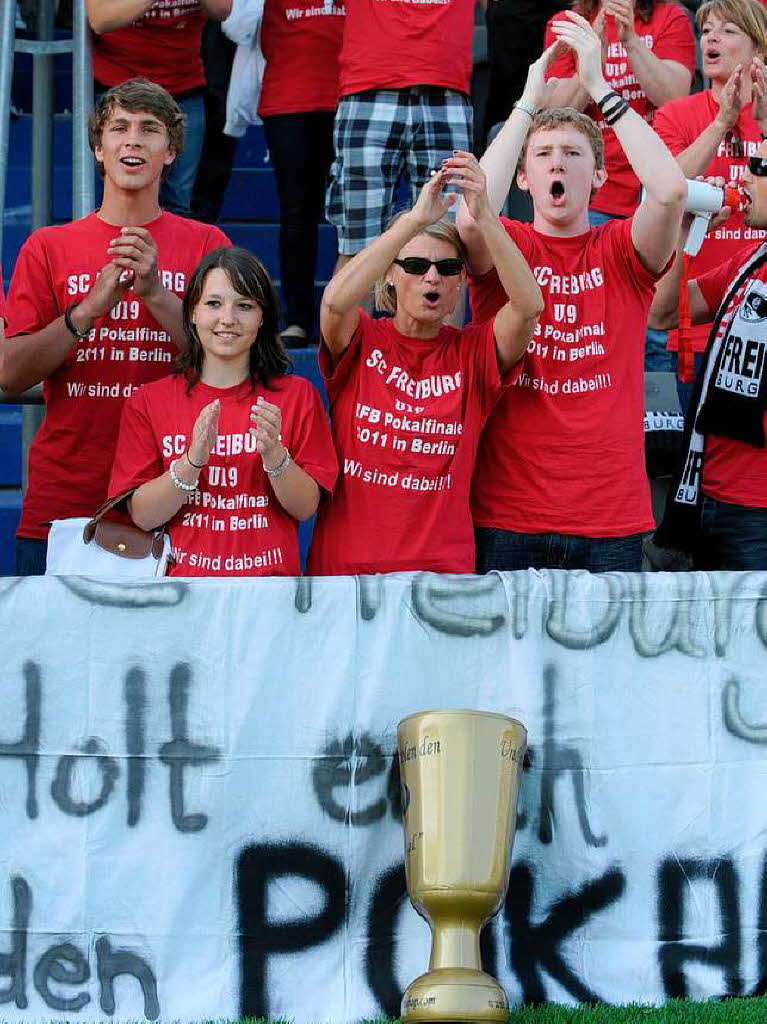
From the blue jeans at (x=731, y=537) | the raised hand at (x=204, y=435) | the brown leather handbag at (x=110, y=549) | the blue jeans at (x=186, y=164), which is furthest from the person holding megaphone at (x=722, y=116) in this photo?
the brown leather handbag at (x=110, y=549)

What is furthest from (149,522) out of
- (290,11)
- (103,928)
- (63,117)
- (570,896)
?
(63,117)

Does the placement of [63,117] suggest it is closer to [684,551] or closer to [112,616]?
[684,551]

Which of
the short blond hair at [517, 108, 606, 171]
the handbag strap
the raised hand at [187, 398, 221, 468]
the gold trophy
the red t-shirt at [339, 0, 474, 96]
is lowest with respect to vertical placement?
the gold trophy

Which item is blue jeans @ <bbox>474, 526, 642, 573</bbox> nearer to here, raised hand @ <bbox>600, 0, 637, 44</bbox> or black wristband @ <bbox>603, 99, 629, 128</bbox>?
black wristband @ <bbox>603, 99, 629, 128</bbox>

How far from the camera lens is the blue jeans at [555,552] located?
4.69 m

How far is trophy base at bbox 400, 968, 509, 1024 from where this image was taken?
3.50 metres

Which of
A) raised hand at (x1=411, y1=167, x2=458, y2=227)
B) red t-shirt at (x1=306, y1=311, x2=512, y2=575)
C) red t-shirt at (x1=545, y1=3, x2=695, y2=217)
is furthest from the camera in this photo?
red t-shirt at (x1=545, y1=3, x2=695, y2=217)

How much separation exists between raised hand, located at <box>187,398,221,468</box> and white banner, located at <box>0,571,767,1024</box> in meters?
0.52

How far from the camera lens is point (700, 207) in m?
5.19

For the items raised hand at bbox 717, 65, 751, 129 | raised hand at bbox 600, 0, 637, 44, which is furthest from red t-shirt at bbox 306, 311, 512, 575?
raised hand at bbox 600, 0, 637, 44

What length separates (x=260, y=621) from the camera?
3.93m

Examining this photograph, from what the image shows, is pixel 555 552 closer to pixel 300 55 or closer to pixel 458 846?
pixel 458 846

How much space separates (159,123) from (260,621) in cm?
189

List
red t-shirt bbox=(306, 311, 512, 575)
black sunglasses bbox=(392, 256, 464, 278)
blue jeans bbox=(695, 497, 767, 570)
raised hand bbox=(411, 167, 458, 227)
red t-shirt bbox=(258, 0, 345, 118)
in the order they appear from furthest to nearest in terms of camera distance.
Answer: red t-shirt bbox=(258, 0, 345, 118), blue jeans bbox=(695, 497, 767, 570), black sunglasses bbox=(392, 256, 464, 278), red t-shirt bbox=(306, 311, 512, 575), raised hand bbox=(411, 167, 458, 227)
